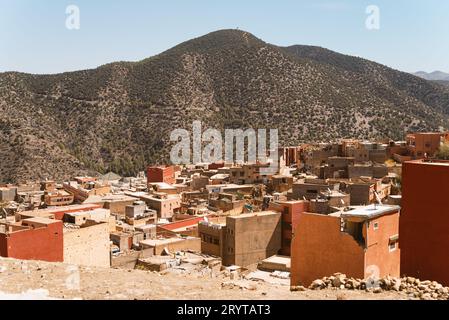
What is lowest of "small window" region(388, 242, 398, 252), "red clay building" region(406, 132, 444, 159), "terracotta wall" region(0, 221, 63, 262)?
"terracotta wall" region(0, 221, 63, 262)

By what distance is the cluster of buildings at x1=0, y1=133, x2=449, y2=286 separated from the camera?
1236 cm

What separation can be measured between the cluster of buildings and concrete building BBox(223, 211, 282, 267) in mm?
50

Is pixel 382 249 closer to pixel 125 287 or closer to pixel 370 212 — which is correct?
pixel 370 212

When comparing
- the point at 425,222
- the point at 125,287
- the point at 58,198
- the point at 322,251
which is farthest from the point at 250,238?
the point at 58,198

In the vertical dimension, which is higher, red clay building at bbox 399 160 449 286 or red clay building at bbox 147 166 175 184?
red clay building at bbox 399 160 449 286

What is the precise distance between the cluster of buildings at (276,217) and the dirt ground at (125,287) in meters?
3.87

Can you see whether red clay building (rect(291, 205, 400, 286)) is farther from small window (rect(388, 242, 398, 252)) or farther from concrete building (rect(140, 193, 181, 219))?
concrete building (rect(140, 193, 181, 219))

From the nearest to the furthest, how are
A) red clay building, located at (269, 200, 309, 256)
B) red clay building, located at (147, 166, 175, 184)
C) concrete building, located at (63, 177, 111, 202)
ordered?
red clay building, located at (269, 200, 309, 256) → concrete building, located at (63, 177, 111, 202) → red clay building, located at (147, 166, 175, 184)

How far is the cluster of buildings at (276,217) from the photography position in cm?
1236

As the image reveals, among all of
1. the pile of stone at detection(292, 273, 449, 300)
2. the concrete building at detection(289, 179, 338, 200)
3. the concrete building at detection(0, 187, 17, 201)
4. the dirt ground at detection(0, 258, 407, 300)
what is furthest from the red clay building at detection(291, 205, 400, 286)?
the concrete building at detection(0, 187, 17, 201)

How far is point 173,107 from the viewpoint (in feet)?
286
